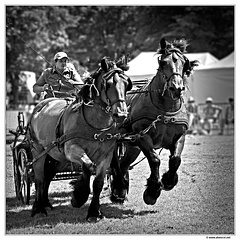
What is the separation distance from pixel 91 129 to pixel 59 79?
1.94 metres

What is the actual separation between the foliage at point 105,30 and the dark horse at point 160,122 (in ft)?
18.8

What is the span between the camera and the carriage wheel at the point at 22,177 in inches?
306

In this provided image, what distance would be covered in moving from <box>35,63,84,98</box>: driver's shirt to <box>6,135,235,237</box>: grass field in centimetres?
174

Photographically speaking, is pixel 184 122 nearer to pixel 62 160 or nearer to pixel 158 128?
pixel 158 128

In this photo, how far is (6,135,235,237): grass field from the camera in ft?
21.3

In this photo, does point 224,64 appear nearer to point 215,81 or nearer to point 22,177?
point 215,81

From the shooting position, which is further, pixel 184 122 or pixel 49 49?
pixel 49 49

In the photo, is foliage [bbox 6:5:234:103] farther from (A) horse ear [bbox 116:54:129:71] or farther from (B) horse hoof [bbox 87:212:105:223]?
(B) horse hoof [bbox 87:212:105:223]

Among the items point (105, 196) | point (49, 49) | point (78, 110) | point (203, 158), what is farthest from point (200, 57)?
point (78, 110)

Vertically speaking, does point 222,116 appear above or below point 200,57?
below

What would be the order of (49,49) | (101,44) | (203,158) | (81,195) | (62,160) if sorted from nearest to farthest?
(81,195), (62,160), (203,158), (49,49), (101,44)

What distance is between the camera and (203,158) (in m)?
11.8

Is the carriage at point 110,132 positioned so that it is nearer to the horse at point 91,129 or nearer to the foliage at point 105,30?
the horse at point 91,129
